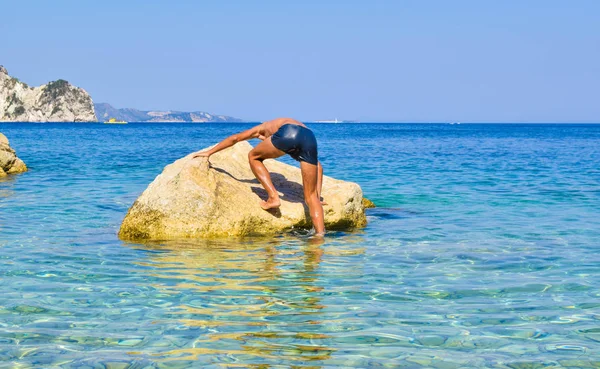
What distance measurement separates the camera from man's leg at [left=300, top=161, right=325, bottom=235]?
10141mm

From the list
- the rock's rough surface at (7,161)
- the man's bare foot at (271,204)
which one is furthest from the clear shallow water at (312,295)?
the rock's rough surface at (7,161)

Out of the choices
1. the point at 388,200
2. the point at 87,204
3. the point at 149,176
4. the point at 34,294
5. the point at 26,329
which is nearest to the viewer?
the point at 26,329

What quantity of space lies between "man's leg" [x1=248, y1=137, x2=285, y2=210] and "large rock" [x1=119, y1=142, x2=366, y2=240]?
0.80ft

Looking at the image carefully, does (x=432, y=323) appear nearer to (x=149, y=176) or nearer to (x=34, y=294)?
(x=34, y=294)

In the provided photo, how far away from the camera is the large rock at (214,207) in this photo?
32.5ft

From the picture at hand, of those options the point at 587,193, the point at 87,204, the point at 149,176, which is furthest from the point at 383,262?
the point at 149,176

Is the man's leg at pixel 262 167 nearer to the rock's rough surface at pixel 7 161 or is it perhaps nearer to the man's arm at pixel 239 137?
the man's arm at pixel 239 137

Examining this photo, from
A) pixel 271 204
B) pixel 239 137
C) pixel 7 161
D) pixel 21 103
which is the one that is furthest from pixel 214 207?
pixel 21 103

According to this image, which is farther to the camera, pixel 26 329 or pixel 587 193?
pixel 587 193

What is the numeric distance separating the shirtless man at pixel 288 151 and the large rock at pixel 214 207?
326 mm

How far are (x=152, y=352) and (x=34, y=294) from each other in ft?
7.50

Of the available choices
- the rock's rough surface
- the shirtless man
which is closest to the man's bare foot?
the shirtless man

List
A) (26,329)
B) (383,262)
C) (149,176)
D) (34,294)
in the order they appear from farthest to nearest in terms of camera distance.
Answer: (149,176) < (383,262) < (34,294) < (26,329)

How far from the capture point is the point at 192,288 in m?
6.84
